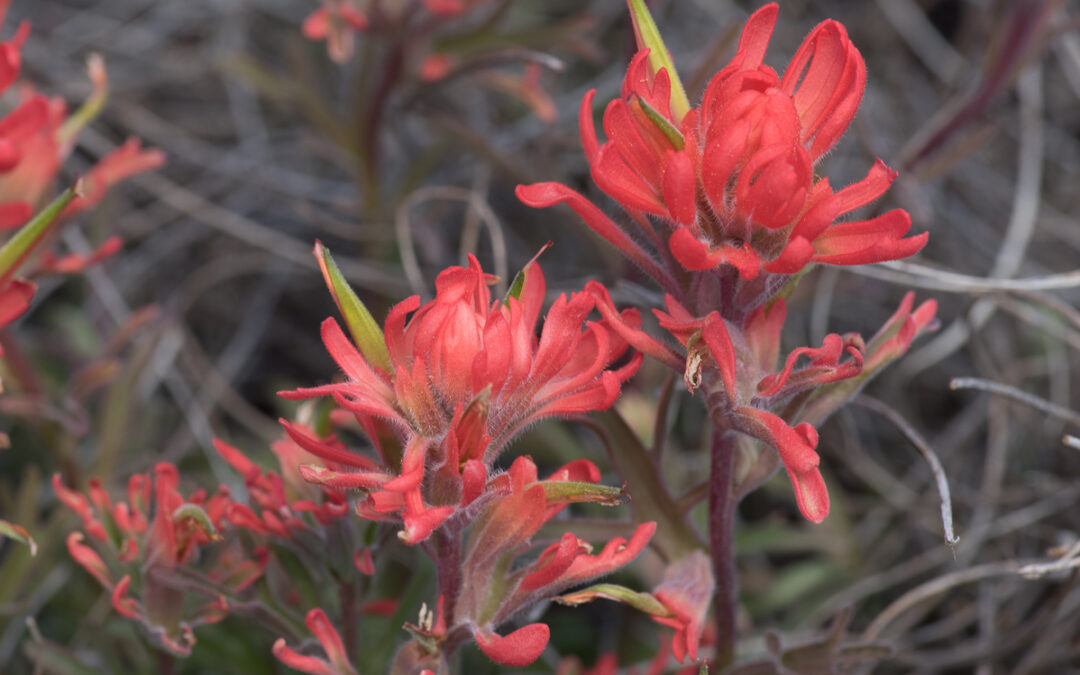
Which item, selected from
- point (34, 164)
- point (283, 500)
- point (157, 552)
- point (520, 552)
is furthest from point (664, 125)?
point (34, 164)

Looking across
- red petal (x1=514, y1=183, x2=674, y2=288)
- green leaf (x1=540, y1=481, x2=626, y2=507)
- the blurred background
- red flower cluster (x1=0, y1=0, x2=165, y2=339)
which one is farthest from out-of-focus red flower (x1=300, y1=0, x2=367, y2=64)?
green leaf (x1=540, y1=481, x2=626, y2=507)

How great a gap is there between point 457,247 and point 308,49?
47cm

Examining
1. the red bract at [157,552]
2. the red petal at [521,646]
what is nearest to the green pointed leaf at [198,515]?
the red bract at [157,552]

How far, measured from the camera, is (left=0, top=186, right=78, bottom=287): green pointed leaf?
28.5 inches

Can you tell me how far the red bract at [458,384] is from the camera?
0.62 meters

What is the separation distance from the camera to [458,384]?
64 cm

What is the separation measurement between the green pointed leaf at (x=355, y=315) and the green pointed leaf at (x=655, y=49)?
10.5 inches

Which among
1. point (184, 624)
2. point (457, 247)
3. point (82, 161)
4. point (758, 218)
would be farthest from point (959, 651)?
point (82, 161)

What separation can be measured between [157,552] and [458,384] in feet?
1.16

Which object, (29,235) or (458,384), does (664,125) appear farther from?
(29,235)

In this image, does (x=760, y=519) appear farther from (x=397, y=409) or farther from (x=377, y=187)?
(x=397, y=409)

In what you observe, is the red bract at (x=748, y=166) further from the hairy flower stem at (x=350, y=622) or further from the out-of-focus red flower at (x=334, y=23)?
the out-of-focus red flower at (x=334, y=23)

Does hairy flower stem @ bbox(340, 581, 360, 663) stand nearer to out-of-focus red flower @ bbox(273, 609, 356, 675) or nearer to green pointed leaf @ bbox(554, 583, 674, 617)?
out-of-focus red flower @ bbox(273, 609, 356, 675)

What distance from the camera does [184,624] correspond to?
2.65ft
